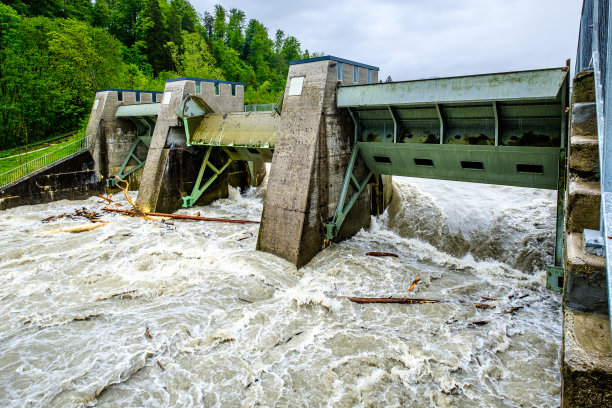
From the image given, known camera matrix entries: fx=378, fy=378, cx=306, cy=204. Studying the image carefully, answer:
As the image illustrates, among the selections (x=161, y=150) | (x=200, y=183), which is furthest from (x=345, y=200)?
(x=161, y=150)

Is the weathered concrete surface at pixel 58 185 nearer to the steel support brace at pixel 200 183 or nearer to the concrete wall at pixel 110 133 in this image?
the concrete wall at pixel 110 133

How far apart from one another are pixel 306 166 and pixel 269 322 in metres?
3.99

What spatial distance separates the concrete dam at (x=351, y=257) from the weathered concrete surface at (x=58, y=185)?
84 mm

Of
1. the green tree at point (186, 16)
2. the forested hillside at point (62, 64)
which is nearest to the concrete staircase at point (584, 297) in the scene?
the forested hillside at point (62, 64)

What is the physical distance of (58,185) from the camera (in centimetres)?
1479

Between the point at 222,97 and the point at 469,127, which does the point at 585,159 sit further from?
the point at 222,97

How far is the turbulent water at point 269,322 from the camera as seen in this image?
479 cm

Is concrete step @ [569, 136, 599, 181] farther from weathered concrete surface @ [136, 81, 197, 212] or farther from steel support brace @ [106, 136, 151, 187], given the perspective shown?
steel support brace @ [106, 136, 151, 187]

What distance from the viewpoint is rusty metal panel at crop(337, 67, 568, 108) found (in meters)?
6.82

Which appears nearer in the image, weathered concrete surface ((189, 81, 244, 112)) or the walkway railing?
the walkway railing

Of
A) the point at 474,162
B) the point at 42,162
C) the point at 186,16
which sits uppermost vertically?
the point at 186,16

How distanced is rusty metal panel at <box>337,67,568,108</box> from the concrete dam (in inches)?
1.3

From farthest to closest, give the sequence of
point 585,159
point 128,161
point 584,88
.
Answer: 1. point 128,161
2. point 584,88
3. point 585,159

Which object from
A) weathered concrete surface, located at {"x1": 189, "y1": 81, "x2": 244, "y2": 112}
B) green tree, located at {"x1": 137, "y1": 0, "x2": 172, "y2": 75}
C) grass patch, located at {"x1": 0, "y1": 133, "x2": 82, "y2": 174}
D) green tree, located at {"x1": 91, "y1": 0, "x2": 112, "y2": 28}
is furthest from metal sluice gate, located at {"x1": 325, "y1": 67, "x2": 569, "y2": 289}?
green tree, located at {"x1": 91, "y1": 0, "x2": 112, "y2": 28}
